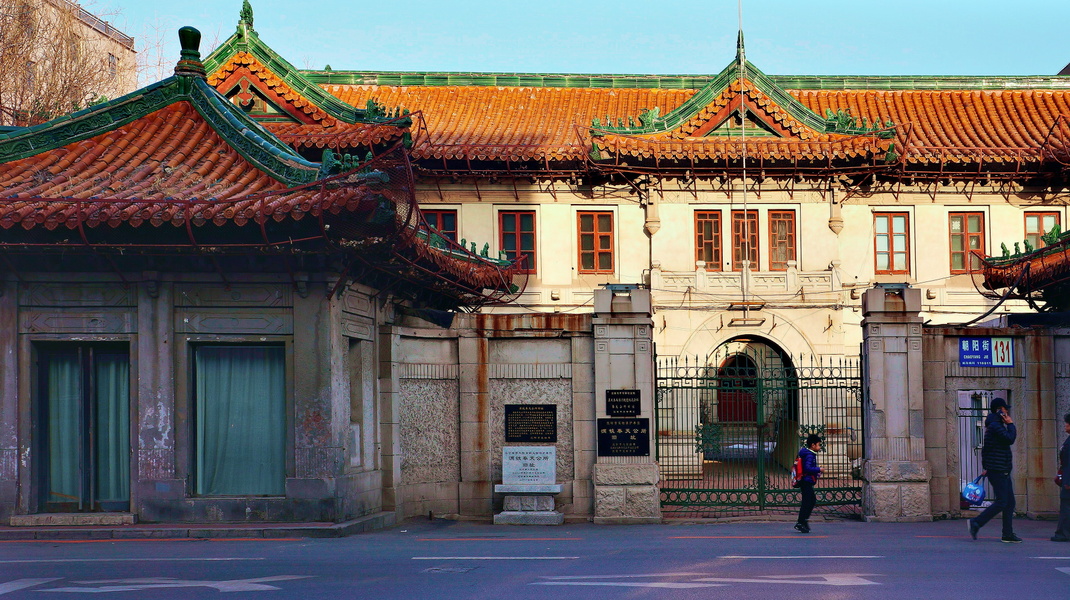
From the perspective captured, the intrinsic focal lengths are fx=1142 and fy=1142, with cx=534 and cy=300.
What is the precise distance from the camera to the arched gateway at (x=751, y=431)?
19.4 metres

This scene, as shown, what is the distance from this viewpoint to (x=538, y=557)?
13.3m

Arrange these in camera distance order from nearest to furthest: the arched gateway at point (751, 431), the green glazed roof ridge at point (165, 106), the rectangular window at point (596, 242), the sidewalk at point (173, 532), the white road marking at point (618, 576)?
the white road marking at point (618, 576) → the sidewalk at point (173, 532) → the green glazed roof ridge at point (165, 106) → the arched gateway at point (751, 431) → the rectangular window at point (596, 242)

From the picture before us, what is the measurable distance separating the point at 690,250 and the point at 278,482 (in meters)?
17.1

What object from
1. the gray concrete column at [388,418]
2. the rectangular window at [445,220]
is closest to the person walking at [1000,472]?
the gray concrete column at [388,418]

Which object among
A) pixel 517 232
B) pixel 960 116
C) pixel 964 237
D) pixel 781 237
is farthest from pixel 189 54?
pixel 960 116

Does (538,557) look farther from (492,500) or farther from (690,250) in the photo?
(690,250)

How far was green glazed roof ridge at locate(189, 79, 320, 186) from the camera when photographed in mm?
15914

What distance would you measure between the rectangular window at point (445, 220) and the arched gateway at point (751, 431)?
21.9 feet

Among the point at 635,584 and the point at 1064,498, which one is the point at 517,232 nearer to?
the point at 1064,498

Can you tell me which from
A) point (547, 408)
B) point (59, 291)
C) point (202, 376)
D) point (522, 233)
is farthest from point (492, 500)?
point (522, 233)

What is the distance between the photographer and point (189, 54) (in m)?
17.6

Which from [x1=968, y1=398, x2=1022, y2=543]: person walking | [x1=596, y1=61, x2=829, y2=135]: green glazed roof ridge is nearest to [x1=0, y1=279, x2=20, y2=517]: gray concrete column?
[x1=968, y1=398, x2=1022, y2=543]: person walking

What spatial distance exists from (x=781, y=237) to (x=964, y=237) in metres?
5.10

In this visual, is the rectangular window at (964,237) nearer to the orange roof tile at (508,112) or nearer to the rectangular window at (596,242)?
the orange roof tile at (508,112)
